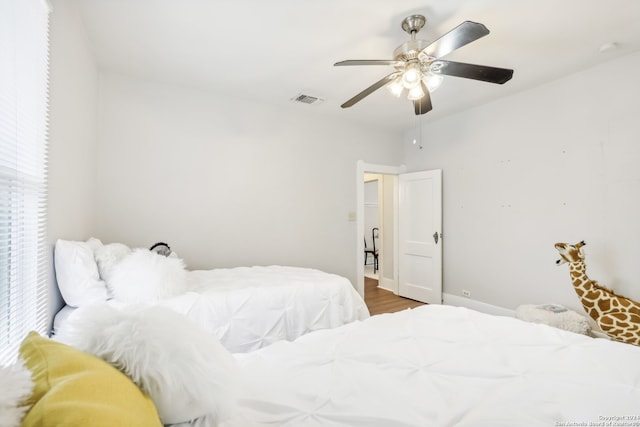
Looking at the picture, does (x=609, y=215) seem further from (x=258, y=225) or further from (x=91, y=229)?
(x=91, y=229)

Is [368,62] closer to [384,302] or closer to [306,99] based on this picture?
[306,99]

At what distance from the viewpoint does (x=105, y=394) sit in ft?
1.88

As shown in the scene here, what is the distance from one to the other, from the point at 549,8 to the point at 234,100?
288cm

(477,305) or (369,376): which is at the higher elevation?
(369,376)

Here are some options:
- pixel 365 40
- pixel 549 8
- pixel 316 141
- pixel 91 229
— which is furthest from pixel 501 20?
pixel 91 229

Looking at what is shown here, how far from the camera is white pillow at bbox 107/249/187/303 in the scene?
1872 millimetres

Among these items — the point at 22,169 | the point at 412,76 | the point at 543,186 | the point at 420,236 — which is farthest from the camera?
the point at 420,236

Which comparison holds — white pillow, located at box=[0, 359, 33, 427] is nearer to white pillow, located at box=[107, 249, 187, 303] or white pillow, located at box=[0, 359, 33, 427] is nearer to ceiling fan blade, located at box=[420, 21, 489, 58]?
white pillow, located at box=[107, 249, 187, 303]

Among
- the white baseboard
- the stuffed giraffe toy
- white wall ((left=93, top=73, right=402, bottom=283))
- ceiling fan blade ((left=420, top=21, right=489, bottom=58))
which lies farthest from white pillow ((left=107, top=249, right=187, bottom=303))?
the white baseboard

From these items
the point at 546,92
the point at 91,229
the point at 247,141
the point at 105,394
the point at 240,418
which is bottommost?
the point at 240,418

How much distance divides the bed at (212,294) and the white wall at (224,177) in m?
0.77

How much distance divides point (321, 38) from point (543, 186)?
8.74 feet

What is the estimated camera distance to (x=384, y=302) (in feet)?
14.3

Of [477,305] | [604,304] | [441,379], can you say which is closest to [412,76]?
[441,379]
